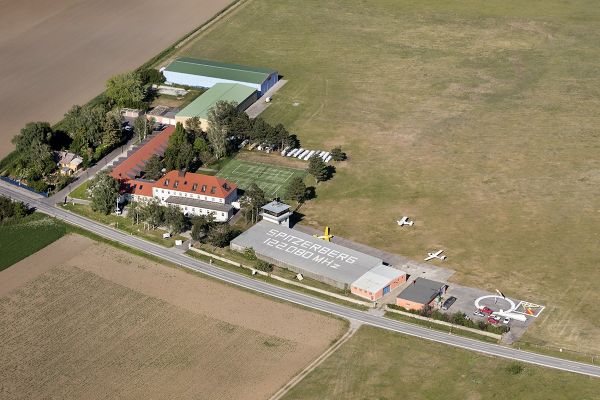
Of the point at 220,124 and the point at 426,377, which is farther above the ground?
the point at 220,124

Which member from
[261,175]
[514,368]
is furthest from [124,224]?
[514,368]

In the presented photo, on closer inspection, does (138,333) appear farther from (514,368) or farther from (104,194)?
(514,368)

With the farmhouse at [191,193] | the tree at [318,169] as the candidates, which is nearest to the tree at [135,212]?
the farmhouse at [191,193]

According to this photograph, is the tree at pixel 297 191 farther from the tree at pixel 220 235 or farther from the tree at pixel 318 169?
the tree at pixel 220 235

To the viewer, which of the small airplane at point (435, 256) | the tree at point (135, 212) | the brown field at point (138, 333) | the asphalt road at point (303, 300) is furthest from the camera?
the tree at point (135, 212)

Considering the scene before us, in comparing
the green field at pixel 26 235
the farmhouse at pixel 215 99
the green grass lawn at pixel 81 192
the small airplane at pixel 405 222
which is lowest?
the green field at pixel 26 235

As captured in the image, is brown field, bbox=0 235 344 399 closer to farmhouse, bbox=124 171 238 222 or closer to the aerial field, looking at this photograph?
farmhouse, bbox=124 171 238 222

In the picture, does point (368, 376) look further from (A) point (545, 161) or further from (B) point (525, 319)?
(A) point (545, 161)
